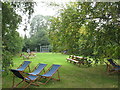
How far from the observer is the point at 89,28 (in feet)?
20.0

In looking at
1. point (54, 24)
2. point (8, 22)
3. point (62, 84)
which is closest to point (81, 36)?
point (54, 24)

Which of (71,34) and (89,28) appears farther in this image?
(71,34)

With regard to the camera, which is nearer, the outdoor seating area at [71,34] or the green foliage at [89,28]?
the outdoor seating area at [71,34]

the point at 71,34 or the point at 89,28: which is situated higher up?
the point at 89,28

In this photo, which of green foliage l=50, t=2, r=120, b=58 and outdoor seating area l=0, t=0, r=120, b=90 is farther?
green foliage l=50, t=2, r=120, b=58

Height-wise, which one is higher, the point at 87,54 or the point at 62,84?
the point at 87,54

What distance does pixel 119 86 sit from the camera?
4.85 meters

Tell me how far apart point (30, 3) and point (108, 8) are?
3569mm

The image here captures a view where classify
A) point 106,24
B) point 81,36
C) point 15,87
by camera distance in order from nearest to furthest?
point 15,87 < point 106,24 < point 81,36

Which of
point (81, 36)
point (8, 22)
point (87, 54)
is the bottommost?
point (87, 54)

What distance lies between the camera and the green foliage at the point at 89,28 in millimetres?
5629

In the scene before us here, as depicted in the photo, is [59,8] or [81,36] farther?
[59,8]

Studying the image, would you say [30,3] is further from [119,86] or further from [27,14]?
[119,86]

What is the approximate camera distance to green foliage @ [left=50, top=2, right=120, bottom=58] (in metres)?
5.63
